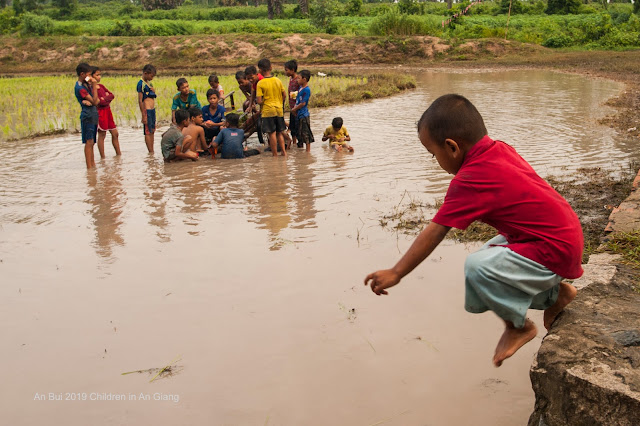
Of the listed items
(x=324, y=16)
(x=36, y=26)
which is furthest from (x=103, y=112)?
(x=36, y=26)

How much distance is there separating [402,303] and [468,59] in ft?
84.4

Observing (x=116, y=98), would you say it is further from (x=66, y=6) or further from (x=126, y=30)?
(x=66, y=6)

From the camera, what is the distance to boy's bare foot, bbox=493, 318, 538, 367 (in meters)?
2.33

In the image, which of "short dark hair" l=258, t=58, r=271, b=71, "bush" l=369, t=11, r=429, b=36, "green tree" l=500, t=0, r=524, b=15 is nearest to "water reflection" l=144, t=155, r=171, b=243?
"short dark hair" l=258, t=58, r=271, b=71

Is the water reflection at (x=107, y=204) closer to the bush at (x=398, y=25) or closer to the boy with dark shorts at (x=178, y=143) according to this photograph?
the boy with dark shorts at (x=178, y=143)

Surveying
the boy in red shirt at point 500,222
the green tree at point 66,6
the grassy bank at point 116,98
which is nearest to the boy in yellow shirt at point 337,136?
the grassy bank at point 116,98

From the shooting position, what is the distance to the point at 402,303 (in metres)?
3.54

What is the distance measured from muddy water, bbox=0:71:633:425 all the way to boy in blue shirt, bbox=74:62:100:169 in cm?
59

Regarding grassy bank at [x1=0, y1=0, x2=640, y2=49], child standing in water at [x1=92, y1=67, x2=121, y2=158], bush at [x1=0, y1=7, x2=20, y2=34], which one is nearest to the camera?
child standing in water at [x1=92, y1=67, x2=121, y2=158]

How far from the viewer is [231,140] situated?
8.22 meters

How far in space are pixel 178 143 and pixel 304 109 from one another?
1.92 metres

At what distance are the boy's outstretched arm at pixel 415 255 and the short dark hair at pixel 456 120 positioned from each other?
37 centimetres

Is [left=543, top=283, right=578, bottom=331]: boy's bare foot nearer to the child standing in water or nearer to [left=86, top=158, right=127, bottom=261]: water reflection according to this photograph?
[left=86, top=158, right=127, bottom=261]: water reflection

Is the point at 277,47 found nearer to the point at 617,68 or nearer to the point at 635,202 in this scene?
the point at 617,68
